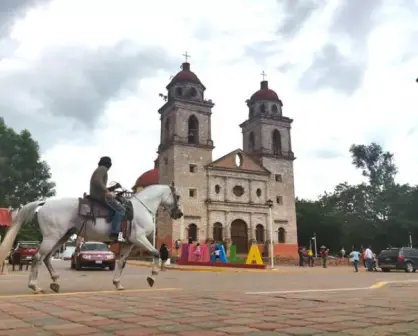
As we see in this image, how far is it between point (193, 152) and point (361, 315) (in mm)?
37773

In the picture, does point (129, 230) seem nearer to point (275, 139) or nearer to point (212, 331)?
point (212, 331)

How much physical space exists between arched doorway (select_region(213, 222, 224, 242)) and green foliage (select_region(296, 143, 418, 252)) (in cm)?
1943

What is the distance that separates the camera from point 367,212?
54.5m

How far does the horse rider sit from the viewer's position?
849 cm

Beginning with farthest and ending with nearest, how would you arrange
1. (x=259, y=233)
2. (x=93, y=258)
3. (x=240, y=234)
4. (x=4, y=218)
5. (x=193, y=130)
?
1. (x=259, y=233)
2. (x=240, y=234)
3. (x=193, y=130)
4. (x=4, y=218)
5. (x=93, y=258)

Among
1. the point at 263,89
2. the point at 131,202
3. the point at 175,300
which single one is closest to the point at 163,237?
the point at 263,89

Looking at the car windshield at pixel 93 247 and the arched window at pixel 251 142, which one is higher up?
the arched window at pixel 251 142

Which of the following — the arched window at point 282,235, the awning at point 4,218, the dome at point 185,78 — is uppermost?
the dome at point 185,78

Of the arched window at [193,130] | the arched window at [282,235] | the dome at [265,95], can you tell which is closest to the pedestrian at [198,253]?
the arched window at [193,130]

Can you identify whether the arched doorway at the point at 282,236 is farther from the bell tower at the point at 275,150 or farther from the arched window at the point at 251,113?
the arched window at the point at 251,113

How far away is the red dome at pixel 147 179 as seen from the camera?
51.3 m

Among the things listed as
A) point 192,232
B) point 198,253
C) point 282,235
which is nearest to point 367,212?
point 282,235

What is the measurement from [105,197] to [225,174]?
3616 cm

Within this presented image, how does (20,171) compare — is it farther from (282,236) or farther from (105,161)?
(105,161)
